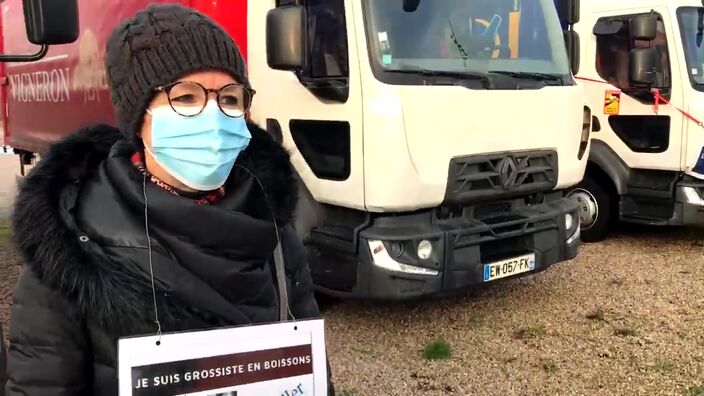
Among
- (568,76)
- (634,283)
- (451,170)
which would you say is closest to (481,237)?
(451,170)

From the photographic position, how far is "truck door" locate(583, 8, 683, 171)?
6.63m

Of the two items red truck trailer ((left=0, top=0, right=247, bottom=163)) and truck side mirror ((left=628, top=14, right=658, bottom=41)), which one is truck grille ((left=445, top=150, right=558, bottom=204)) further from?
truck side mirror ((left=628, top=14, right=658, bottom=41))

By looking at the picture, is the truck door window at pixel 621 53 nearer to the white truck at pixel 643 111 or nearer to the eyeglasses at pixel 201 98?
the white truck at pixel 643 111

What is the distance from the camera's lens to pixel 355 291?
441cm

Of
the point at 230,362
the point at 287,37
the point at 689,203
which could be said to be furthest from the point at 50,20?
the point at 689,203

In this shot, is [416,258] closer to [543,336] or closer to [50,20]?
[543,336]

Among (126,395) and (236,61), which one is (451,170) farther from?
(126,395)

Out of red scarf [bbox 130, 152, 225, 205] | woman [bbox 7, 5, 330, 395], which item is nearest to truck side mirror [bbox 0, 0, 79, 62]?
woman [bbox 7, 5, 330, 395]

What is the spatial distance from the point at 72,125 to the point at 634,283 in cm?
508

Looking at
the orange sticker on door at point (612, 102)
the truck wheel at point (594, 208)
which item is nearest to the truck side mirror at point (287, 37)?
the orange sticker on door at point (612, 102)

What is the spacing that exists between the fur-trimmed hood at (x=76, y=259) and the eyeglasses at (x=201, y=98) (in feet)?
0.78

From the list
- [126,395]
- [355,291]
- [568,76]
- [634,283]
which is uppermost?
[568,76]

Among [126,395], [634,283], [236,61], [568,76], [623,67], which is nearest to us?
[126,395]

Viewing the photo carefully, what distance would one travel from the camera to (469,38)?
15.1ft
